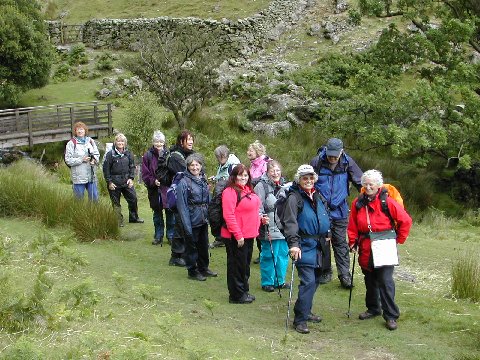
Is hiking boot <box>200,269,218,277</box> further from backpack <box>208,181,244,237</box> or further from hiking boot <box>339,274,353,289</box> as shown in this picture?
hiking boot <box>339,274,353,289</box>

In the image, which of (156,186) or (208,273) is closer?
(208,273)

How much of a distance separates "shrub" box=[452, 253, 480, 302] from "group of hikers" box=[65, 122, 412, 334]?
44.7 inches

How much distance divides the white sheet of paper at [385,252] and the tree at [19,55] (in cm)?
2100

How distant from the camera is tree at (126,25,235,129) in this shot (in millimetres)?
21906

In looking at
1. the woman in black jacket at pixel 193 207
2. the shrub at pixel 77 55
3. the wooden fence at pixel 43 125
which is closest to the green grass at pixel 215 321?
the woman in black jacket at pixel 193 207

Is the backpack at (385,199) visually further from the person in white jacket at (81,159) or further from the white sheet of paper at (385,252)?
the person in white jacket at (81,159)

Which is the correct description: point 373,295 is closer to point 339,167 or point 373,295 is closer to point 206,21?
point 339,167

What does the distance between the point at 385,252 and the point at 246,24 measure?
2537 centimetres

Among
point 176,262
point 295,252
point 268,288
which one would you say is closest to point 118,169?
point 176,262

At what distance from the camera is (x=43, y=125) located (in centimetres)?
2220

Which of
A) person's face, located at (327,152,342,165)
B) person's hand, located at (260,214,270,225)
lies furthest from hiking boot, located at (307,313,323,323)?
person's face, located at (327,152,342,165)

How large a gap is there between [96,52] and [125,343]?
29925mm

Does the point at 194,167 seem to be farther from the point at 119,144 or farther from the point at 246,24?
the point at 246,24

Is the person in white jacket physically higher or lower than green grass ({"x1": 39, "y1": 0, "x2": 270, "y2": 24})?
lower
